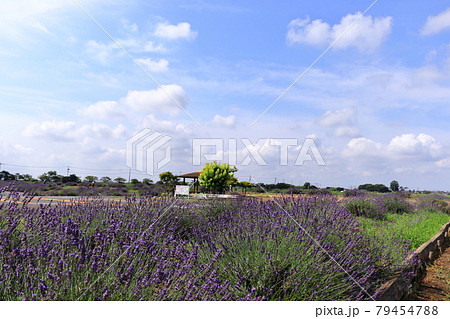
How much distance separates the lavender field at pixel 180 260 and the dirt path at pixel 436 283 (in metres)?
0.51

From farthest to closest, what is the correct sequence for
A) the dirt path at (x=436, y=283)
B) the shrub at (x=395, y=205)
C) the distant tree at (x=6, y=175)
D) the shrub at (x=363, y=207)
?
the distant tree at (x=6, y=175)
the shrub at (x=395, y=205)
the shrub at (x=363, y=207)
the dirt path at (x=436, y=283)

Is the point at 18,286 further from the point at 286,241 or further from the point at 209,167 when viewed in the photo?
the point at 209,167

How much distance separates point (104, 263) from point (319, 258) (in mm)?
1858

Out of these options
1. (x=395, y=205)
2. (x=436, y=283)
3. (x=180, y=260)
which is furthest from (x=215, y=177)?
(x=180, y=260)

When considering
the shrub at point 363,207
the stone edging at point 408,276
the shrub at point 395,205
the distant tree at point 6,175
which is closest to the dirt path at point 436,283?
the stone edging at point 408,276

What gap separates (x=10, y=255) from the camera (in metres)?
2.71

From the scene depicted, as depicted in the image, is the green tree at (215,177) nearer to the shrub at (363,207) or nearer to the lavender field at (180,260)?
the shrub at (363,207)

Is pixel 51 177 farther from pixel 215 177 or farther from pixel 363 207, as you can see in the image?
pixel 363 207

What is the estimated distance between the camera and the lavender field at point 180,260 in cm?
236

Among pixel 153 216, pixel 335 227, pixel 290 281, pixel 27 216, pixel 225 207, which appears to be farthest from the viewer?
pixel 225 207

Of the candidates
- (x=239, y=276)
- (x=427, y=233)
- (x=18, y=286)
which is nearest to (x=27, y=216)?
(x=18, y=286)

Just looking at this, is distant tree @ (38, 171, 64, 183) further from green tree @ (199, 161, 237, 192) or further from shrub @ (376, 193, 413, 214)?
shrub @ (376, 193, 413, 214)

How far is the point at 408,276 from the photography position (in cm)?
409
